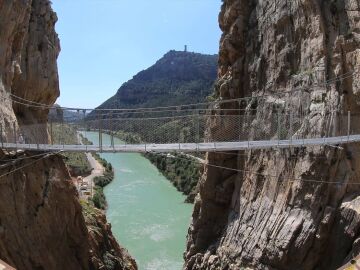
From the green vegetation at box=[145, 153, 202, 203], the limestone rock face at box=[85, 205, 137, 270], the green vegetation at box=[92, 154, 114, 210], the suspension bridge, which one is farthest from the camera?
the green vegetation at box=[145, 153, 202, 203]

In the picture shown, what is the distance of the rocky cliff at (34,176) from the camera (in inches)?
358

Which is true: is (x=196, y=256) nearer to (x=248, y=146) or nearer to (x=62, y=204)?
(x=62, y=204)

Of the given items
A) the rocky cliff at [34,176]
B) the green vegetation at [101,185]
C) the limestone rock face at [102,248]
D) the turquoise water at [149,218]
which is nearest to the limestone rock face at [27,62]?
the rocky cliff at [34,176]

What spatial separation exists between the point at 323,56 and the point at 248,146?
11.8 feet

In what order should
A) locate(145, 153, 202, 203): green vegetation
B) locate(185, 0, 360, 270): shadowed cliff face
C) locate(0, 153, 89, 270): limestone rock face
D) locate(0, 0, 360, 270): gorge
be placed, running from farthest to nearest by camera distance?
1. locate(145, 153, 202, 203): green vegetation
2. locate(185, 0, 360, 270): shadowed cliff face
3. locate(0, 0, 360, 270): gorge
4. locate(0, 153, 89, 270): limestone rock face

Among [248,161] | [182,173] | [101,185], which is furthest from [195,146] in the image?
[101,185]

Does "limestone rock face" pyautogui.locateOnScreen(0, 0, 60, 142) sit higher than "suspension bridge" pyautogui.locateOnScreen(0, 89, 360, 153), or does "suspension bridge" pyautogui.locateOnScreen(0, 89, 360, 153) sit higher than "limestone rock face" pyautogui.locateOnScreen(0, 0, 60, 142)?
Result: "limestone rock face" pyautogui.locateOnScreen(0, 0, 60, 142)

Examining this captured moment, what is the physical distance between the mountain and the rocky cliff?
65.4m

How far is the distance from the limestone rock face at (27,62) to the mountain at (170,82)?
6509 centimetres

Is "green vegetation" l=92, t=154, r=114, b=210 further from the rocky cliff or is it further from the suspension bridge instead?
the suspension bridge

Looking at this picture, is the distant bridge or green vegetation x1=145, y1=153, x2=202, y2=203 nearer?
the distant bridge

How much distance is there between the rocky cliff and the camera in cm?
909

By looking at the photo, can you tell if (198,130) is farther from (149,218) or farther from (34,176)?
(149,218)

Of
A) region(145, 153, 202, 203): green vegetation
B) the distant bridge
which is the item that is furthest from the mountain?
the distant bridge
